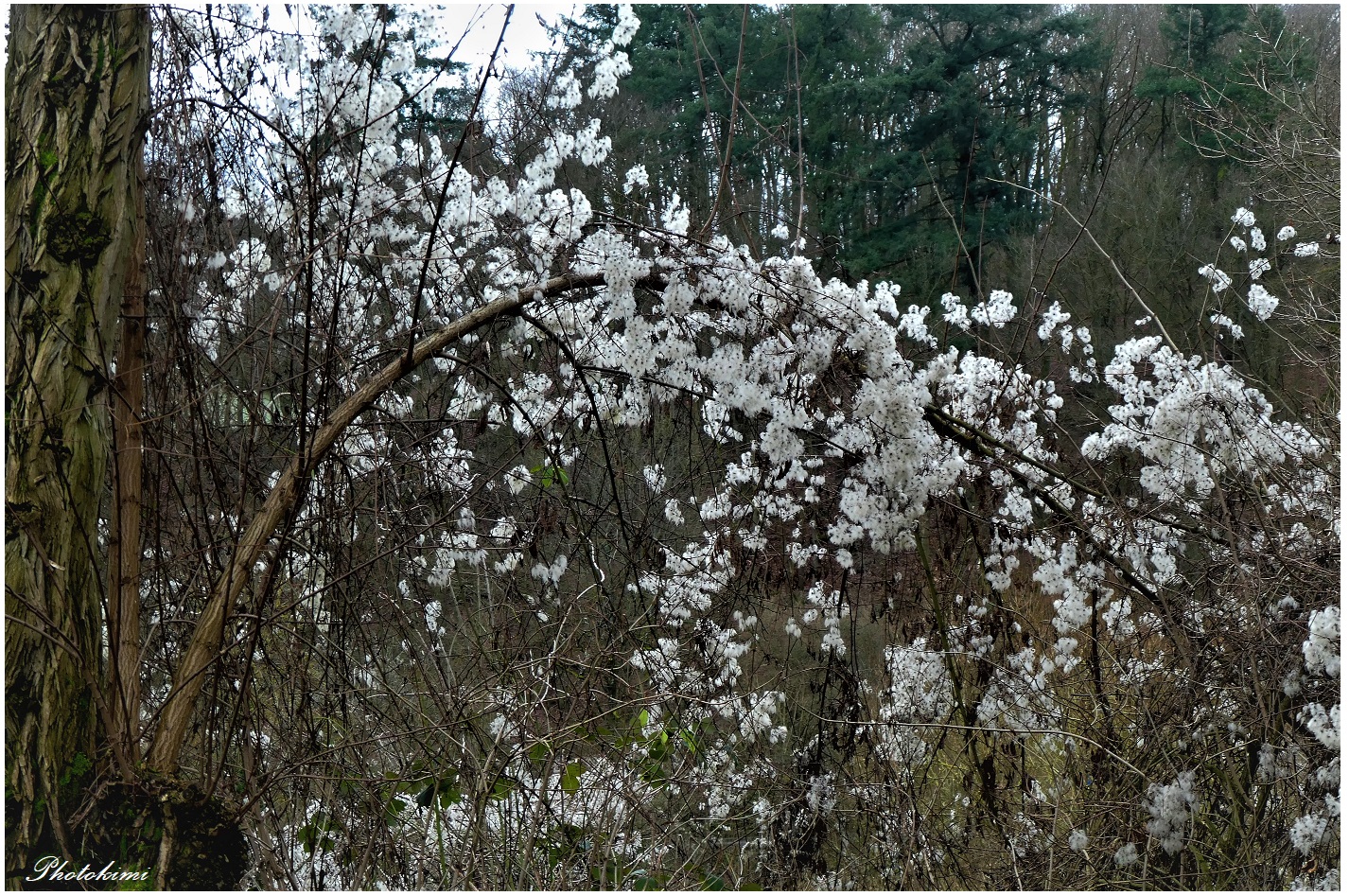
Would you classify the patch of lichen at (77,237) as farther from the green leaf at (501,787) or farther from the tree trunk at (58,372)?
the green leaf at (501,787)

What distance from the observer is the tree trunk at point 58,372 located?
91.6 inches

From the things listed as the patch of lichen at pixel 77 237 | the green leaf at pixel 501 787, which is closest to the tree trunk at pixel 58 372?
the patch of lichen at pixel 77 237

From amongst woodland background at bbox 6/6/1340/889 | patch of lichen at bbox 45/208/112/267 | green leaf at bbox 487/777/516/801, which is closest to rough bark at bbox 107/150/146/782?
woodland background at bbox 6/6/1340/889

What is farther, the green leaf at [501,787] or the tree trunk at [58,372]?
the green leaf at [501,787]

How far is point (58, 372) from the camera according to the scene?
2.37m

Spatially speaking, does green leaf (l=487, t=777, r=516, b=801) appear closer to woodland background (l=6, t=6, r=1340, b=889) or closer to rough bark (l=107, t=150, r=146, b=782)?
woodland background (l=6, t=6, r=1340, b=889)

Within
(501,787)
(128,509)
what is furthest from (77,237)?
(501,787)

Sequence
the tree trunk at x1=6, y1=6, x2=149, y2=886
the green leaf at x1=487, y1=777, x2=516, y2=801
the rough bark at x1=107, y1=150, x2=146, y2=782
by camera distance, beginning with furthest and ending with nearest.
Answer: the green leaf at x1=487, y1=777, x2=516, y2=801
the rough bark at x1=107, y1=150, x2=146, y2=782
the tree trunk at x1=6, y1=6, x2=149, y2=886

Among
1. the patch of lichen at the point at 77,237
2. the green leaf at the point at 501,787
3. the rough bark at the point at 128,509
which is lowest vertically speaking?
the green leaf at the point at 501,787

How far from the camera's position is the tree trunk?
233 centimetres

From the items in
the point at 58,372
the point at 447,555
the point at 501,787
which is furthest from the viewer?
the point at 447,555

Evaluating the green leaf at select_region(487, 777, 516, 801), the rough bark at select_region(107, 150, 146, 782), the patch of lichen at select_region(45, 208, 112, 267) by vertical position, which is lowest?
the green leaf at select_region(487, 777, 516, 801)

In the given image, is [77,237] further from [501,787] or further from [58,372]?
[501,787]

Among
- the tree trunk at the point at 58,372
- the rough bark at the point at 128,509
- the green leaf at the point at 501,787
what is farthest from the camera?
the green leaf at the point at 501,787
